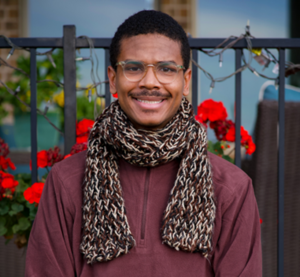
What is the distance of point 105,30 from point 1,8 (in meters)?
1.15

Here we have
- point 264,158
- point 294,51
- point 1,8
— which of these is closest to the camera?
point 264,158

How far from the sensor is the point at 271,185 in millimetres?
2234

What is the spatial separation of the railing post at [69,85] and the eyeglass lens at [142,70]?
571 millimetres

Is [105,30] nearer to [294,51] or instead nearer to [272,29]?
[272,29]

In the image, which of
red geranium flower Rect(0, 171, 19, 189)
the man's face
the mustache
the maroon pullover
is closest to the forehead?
the man's face

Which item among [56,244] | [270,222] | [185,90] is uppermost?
[185,90]

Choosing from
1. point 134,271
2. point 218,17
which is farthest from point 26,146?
point 218,17

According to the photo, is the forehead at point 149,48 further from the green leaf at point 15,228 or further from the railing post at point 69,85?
the green leaf at point 15,228

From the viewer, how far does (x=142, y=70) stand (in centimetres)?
134

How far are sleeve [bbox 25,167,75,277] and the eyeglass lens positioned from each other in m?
0.49

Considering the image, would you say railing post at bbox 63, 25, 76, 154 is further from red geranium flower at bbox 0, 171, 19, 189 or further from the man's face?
the man's face

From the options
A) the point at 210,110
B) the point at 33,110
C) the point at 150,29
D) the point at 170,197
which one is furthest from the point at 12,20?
the point at 170,197

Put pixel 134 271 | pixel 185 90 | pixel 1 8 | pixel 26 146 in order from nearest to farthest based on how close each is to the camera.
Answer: pixel 134 271
pixel 185 90
pixel 26 146
pixel 1 8

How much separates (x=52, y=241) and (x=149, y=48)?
791 millimetres
